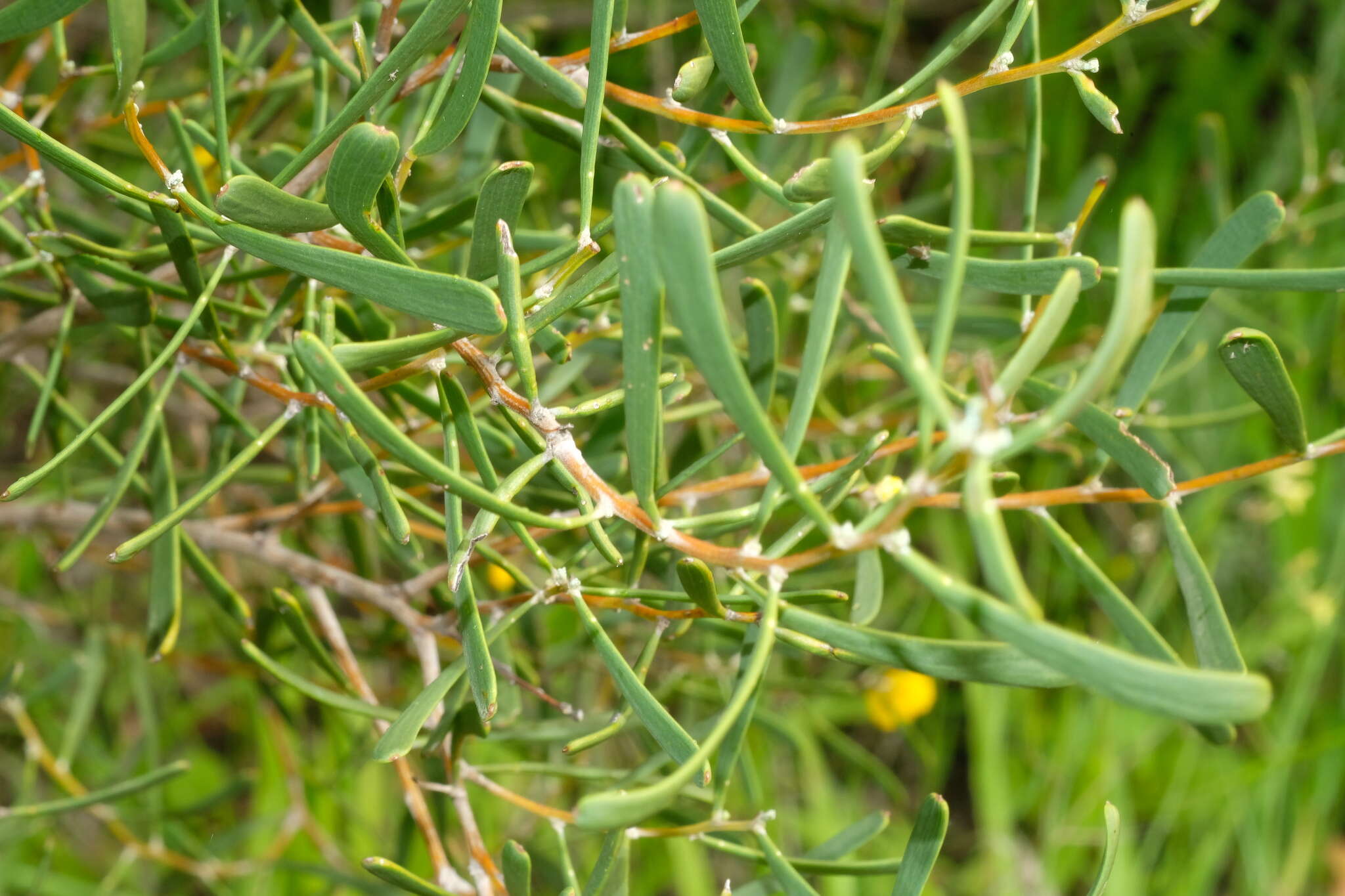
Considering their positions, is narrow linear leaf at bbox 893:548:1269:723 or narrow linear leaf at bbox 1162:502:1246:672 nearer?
narrow linear leaf at bbox 893:548:1269:723

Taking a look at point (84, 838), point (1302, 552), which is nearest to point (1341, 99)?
point (1302, 552)

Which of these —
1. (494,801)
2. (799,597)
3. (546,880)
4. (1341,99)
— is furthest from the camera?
(1341,99)

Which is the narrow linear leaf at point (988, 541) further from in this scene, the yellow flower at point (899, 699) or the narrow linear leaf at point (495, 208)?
the yellow flower at point (899, 699)

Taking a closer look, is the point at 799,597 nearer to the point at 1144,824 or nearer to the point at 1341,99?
the point at 1144,824

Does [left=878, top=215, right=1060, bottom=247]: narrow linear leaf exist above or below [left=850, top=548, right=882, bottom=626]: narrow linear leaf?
above

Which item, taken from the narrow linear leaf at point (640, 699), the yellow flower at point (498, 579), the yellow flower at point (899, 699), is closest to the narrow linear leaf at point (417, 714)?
the narrow linear leaf at point (640, 699)

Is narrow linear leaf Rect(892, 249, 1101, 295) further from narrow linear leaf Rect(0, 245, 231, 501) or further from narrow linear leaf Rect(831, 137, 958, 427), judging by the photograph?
narrow linear leaf Rect(0, 245, 231, 501)

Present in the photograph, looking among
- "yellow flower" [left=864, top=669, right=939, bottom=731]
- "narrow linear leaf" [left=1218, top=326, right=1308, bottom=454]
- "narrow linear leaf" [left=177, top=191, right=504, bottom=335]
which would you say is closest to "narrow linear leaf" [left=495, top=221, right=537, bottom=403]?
"narrow linear leaf" [left=177, top=191, right=504, bottom=335]

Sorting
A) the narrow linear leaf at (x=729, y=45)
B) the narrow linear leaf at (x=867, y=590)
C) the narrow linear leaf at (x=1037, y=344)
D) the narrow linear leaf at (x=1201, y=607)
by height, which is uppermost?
the narrow linear leaf at (x=729, y=45)

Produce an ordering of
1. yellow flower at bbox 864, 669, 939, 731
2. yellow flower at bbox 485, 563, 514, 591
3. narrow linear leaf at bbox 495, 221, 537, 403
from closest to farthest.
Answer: narrow linear leaf at bbox 495, 221, 537, 403 → yellow flower at bbox 485, 563, 514, 591 → yellow flower at bbox 864, 669, 939, 731

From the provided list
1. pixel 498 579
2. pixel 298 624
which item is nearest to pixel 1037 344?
pixel 298 624

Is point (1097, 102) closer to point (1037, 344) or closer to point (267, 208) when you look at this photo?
point (1037, 344)
